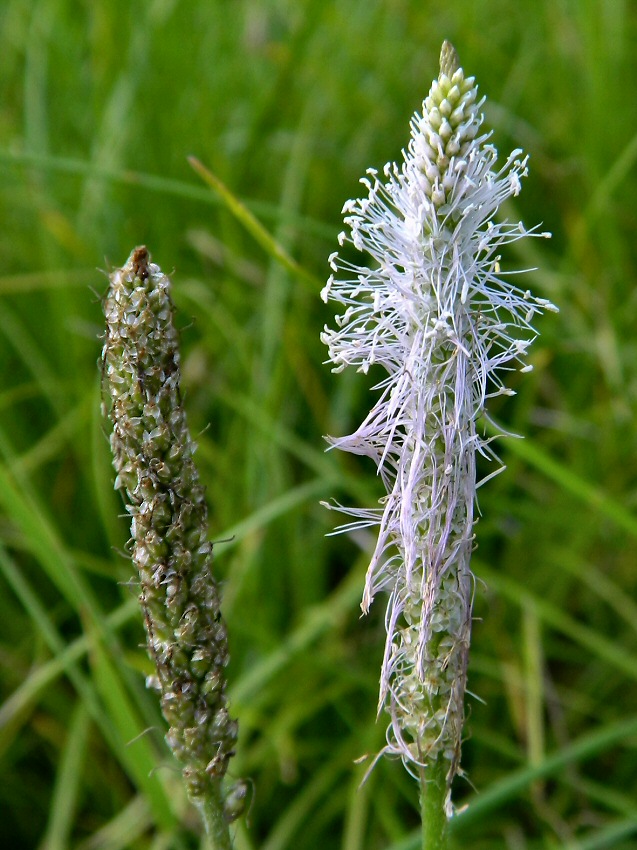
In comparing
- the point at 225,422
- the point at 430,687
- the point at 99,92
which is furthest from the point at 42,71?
the point at 430,687

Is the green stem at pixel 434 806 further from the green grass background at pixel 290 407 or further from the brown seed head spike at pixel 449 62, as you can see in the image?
the green grass background at pixel 290 407

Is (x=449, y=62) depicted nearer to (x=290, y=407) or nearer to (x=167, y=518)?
(x=167, y=518)

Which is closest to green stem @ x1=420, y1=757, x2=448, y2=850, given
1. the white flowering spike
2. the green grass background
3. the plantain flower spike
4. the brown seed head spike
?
the white flowering spike

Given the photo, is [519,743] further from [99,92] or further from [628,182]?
[99,92]

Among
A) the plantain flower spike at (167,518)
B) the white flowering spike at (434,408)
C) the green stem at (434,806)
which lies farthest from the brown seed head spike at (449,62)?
the green stem at (434,806)

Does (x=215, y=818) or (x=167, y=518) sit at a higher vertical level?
(x=167, y=518)

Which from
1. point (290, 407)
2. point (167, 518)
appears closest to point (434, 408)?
point (167, 518)
